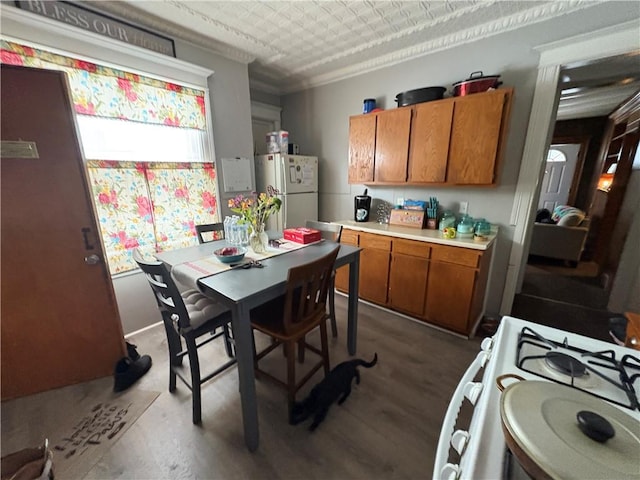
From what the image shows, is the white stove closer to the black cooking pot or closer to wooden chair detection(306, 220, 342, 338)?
wooden chair detection(306, 220, 342, 338)

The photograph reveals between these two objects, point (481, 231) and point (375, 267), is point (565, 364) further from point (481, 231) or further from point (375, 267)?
point (375, 267)

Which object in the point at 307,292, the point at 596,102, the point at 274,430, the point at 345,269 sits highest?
the point at 596,102

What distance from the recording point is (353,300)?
6.52 feet

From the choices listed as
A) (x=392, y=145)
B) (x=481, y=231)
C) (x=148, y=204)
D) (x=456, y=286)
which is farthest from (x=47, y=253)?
(x=481, y=231)

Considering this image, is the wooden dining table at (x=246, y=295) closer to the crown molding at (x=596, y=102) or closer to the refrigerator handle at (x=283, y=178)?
the refrigerator handle at (x=283, y=178)

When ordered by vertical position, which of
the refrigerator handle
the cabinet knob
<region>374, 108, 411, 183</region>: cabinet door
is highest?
<region>374, 108, 411, 183</region>: cabinet door

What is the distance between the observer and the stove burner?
67cm

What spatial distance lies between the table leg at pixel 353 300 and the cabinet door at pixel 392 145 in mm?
1250

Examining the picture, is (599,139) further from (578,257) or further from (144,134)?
(144,134)

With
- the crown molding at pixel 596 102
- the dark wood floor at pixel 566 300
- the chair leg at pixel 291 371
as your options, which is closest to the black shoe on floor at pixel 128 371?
the chair leg at pixel 291 371

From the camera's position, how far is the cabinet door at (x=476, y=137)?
2061mm

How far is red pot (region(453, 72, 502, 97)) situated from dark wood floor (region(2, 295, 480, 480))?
230 cm

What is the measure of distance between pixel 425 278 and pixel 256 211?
5.53 ft

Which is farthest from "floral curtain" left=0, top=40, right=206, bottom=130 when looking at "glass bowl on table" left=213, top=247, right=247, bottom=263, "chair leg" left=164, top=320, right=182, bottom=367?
"chair leg" left=164, top=320, right=182, bottom=367
